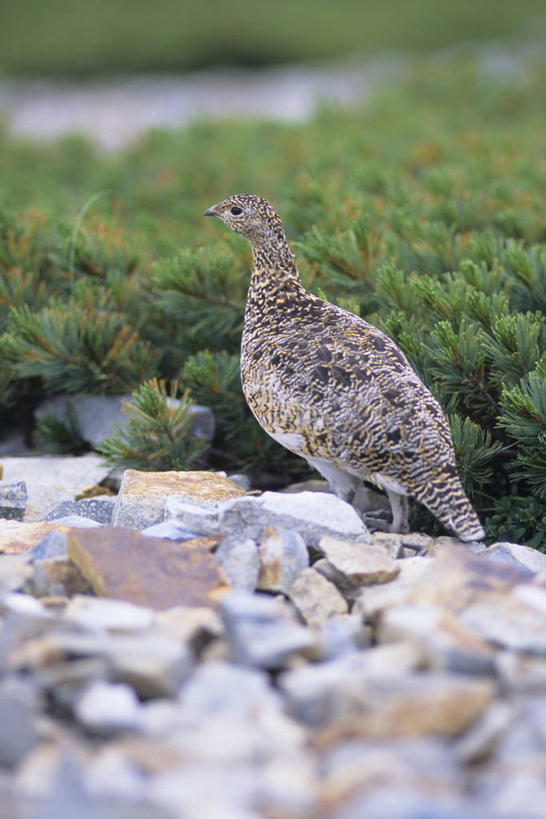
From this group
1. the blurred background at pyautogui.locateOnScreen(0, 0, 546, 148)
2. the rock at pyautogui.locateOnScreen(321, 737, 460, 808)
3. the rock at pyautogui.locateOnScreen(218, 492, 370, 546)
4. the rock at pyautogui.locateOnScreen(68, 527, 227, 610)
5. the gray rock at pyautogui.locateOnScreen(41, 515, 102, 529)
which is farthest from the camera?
the blurred background at pyautogui.locateOnScreen(0, 0, 546, 148)

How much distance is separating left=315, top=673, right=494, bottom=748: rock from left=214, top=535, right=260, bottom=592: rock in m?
0.89

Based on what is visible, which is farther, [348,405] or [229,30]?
[229,30]

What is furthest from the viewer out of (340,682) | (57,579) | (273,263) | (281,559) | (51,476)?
(51,476)

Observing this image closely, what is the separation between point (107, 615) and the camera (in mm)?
2547

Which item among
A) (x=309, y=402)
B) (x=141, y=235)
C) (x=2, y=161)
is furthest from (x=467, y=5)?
(x=309, y=402)

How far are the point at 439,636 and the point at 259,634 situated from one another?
42cm

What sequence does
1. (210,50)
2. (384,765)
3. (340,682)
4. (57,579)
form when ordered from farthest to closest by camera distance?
1. (210,50)
2. (57,579)
3. (340,682)
4. (384,765)

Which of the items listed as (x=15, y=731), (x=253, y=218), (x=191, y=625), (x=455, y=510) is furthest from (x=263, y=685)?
(x=253, y=218)

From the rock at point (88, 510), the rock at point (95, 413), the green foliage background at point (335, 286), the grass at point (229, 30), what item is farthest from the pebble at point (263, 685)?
the grass at point (229, 30)

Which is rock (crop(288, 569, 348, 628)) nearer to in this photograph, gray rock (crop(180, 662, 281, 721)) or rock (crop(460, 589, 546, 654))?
rock (crop(460, 589, 546, 654))

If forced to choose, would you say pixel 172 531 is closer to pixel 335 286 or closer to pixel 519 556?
pixel 519 556

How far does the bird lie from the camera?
354cm

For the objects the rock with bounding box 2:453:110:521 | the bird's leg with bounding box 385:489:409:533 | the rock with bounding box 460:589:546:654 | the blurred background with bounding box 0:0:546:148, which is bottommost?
the rock with bounding box 2:453:110:521

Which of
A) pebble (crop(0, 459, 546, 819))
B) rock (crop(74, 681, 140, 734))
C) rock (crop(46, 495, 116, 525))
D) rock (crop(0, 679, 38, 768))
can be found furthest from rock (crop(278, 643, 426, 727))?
rock (crop(46, 495, 116, 525))
